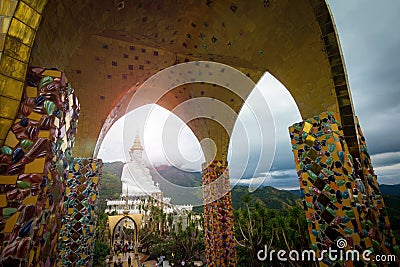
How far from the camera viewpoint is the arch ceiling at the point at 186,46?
5.49ft

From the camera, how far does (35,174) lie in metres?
1.08

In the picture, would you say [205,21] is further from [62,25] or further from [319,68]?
[62,25]

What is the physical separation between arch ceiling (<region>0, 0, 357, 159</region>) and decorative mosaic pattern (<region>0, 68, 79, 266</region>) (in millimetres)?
235

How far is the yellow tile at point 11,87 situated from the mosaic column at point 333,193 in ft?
7.09

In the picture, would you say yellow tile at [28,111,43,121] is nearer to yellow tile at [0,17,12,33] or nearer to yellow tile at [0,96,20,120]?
yellow tile at [0,96,20,120]

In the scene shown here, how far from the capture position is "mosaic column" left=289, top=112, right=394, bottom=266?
160 centimetres

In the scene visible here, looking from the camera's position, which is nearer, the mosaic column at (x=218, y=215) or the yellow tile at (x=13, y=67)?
the yellow tile at (x=13, y=67)

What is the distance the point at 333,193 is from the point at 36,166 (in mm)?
2076

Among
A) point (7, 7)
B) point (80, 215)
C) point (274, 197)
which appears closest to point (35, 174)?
point (7, 7)

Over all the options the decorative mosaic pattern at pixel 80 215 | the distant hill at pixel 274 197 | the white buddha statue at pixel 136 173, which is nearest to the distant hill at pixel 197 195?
the distant hill at pixel 274 197

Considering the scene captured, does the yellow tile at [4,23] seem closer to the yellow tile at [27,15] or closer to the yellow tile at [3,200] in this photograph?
the yellow tile at [27,15]

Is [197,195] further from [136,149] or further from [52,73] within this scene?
[52,73]

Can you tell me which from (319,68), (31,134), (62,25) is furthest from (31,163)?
(319,68)

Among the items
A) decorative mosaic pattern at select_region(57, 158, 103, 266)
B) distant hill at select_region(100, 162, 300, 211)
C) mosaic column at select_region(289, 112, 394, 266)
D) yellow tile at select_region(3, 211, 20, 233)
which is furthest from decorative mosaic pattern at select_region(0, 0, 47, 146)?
distant hill at select_region(100, 162, 300, 211)
